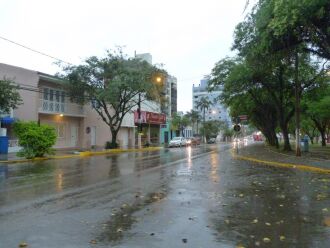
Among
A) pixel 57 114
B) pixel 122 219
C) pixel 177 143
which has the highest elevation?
pixel 57 114

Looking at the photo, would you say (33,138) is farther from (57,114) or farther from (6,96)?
(57,114)

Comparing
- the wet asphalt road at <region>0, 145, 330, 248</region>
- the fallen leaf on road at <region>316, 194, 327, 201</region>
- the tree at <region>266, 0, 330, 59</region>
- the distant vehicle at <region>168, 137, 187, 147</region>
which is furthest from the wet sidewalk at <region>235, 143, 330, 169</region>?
the distant vehicle at <region>168, 137, 187, 147</region>

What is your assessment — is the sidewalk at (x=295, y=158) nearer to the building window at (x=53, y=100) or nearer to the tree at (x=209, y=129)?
the building window at (x=53, y=100)

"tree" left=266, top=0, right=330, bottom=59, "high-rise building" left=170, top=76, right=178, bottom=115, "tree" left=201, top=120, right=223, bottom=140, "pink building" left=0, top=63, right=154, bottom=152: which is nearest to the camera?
"tree" left=266, top=0, right=330, bottom=59

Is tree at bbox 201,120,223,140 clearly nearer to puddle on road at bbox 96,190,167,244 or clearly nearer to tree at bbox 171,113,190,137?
tree at bbox 171,113,190,137

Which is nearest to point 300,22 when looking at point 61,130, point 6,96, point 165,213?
point 165,213

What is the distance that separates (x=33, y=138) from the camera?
98.4 ft

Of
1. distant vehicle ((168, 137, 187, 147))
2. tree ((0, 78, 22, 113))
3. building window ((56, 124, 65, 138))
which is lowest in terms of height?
distant vehicle ((168, 137, 187, 147))

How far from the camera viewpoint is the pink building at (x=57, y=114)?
37.9 meters

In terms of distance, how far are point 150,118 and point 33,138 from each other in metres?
37.0

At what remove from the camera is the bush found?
1171 inches

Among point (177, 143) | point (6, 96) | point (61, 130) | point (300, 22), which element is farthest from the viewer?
point (177, 143)

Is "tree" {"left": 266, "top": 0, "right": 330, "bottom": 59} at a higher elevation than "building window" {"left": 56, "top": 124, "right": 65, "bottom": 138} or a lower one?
higher

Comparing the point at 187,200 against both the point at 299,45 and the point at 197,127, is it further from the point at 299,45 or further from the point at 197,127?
the point at 197,127
